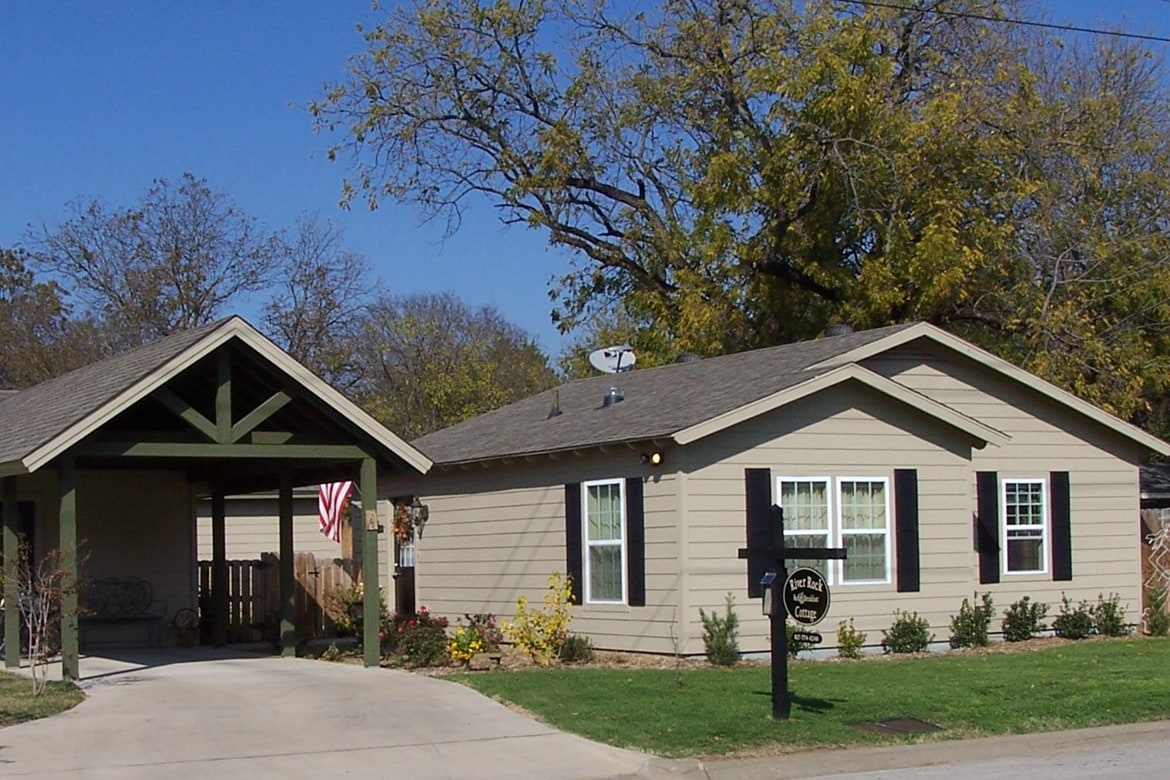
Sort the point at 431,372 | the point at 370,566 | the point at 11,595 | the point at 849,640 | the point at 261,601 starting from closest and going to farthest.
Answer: the point at 11,595 < the point at 370,566 < the point at 849,640 < the point at 261,601 < the point at 431,372

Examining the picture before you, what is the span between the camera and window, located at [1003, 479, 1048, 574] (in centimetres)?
2155

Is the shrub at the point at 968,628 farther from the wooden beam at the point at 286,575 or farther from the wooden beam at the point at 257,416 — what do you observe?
the wooden beam at the point at 257,416

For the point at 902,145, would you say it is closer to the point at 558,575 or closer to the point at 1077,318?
the point at 1077,318

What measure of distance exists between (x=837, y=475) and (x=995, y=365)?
3.82 metres

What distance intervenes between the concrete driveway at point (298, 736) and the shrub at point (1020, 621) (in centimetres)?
910

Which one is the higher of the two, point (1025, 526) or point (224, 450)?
point (224, 450)

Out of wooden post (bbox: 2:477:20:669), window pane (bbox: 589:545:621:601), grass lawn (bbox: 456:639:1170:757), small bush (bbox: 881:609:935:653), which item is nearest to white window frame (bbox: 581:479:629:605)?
window pane (bbox: 589:545:621:601)

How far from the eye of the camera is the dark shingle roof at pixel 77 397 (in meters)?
15.5

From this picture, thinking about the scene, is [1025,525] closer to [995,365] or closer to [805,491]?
[995,365]

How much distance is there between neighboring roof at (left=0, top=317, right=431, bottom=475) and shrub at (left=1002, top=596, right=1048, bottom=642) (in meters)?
8.81

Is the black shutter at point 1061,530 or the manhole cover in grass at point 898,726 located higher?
the black shutter at point 1061,530

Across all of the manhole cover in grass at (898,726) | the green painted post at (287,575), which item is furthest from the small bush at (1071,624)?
the green painted post at (287,575)

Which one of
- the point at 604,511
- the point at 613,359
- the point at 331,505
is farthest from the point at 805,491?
the point at 331,505

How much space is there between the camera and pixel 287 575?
20.0 meters
